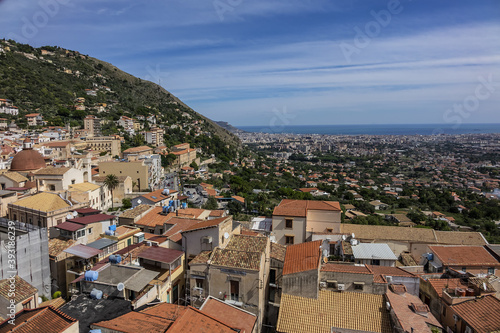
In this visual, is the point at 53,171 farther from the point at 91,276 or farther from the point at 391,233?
the point at 391,233

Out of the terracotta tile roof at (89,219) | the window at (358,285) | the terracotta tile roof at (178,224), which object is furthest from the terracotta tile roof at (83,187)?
the window at (358,285)

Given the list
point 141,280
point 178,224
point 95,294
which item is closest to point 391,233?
point 178,224

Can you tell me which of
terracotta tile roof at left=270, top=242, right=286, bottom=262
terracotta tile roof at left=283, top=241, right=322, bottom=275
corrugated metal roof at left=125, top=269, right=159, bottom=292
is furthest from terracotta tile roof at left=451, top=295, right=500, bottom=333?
corrugated metal roof at left=125, top=269, right=159, bottom=292

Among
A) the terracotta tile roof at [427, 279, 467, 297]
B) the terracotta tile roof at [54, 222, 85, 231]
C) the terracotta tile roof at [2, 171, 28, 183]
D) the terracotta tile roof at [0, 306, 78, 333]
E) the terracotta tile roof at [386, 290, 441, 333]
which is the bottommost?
the terracotta tile roof at [427, 279, 467, 297]

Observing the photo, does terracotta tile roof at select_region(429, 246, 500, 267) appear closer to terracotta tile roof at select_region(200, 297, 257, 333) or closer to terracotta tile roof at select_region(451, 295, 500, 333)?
terracotta tile roof at select_region(451, 295, 500, 333)

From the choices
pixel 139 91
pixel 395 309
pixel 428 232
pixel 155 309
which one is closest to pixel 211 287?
pixel 155 309

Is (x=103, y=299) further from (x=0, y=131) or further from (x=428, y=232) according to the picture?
(x=0, y=131)
